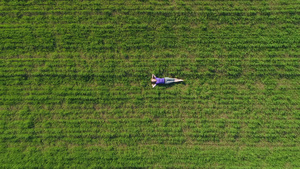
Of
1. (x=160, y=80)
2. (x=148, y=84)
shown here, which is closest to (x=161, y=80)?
(x=160, y=80)

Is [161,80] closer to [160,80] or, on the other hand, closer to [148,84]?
[160,80]

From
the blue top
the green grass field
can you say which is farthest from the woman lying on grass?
the green grass field

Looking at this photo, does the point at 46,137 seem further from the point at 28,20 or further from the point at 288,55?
the point at 288,55

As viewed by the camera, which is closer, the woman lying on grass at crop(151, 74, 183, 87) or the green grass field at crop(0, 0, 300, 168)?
the green grass field at crop(0, 0, 300, 168)

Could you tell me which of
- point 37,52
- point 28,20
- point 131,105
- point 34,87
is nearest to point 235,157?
point 131,105

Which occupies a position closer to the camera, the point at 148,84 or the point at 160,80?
the point at 160,80

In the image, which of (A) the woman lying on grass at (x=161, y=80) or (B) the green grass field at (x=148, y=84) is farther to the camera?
(A) the woman lying on grass at (x=161, y=80)

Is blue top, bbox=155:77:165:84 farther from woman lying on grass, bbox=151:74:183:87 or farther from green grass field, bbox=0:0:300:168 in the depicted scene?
green grass field, bbox=0:0:300:168

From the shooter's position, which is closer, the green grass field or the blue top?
the green grass field

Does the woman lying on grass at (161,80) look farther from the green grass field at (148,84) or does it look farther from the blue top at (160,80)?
the green grass field at (148,84)

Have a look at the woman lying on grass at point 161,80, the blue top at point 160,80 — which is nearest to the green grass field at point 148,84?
the woman lying on grass at point 161,80
